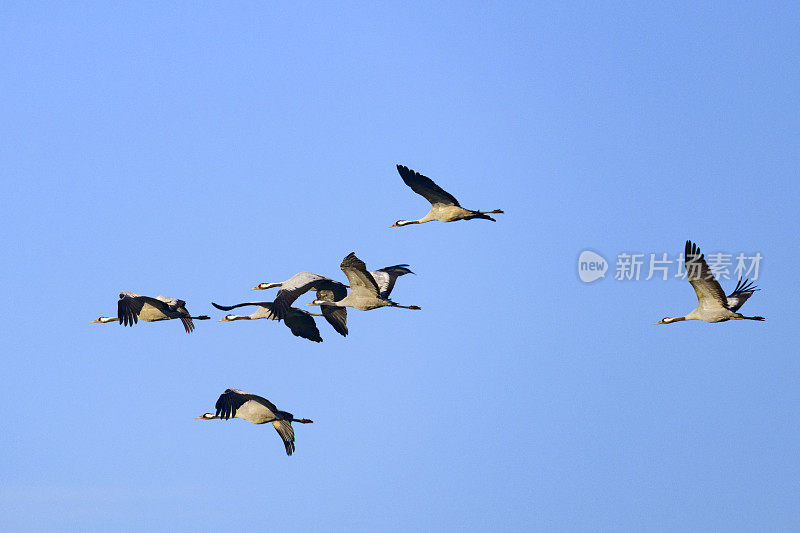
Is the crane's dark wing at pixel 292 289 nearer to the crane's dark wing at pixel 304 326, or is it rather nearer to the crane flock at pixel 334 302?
the crane flock at pixel 334 302

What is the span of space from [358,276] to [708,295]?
29.5 feet

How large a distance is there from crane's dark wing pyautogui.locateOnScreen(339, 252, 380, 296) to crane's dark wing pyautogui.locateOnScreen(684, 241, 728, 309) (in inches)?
313

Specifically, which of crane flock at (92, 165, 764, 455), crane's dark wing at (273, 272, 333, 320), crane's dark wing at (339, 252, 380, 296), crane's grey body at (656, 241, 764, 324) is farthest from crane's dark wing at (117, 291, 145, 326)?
crane's grey body at (656, 241, 764, 324)

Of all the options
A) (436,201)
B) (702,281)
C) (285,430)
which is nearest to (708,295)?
(702,281)

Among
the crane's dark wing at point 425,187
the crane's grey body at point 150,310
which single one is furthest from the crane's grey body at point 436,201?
the crane's grey body at point 150,310

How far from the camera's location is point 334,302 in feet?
115

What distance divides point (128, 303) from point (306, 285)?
17.7 ft

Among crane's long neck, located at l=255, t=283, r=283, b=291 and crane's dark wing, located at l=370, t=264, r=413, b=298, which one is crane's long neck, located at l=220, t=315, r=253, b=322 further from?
crane's dark wing, located at l=370, t=264, r=413, b=298

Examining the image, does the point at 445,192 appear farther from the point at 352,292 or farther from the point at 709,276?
the point at 709,276

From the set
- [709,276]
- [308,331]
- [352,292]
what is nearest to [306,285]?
[352,292]

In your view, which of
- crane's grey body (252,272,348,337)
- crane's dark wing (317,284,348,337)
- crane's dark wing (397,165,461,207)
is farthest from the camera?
crane's dark wing (317,284,348,337)

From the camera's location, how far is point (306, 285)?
33781 mm

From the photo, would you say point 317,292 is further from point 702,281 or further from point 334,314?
point 702,281

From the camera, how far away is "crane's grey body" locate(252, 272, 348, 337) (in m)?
32.3
